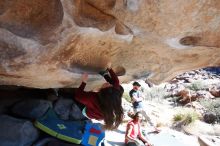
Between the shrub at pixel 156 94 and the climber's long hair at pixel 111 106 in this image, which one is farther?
the shrub at pixel 156 94

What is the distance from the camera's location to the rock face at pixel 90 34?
3.28 meters

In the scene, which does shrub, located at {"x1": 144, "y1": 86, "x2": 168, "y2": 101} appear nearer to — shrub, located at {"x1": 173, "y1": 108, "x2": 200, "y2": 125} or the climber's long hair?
shrub, located at {"x1": 173, "y1": 108, "x2": 200, "y2": 125}

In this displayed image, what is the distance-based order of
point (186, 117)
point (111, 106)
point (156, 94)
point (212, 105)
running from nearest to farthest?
point (111, 106)
point (186, 117)
point (212, 105)
point (156, 94)

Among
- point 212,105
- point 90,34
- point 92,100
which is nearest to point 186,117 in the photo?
point 212,105

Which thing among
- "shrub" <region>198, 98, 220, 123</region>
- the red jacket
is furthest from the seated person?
"shrub" <region>198, 98, 220, 123</region>

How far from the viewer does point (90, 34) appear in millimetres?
3562

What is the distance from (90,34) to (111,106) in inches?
37.2

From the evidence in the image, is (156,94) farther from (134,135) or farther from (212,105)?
(134,135)

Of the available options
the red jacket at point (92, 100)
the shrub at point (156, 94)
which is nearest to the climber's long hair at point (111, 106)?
the red jacket at point (92, 100)

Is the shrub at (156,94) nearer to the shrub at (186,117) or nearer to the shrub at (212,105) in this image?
the shrub at (212,105)

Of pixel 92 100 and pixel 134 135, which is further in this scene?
pixel 134 135

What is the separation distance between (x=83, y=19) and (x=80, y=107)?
8.43ft

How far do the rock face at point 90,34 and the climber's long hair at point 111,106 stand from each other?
39cm

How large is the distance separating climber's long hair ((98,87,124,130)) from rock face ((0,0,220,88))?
1.29 feet
